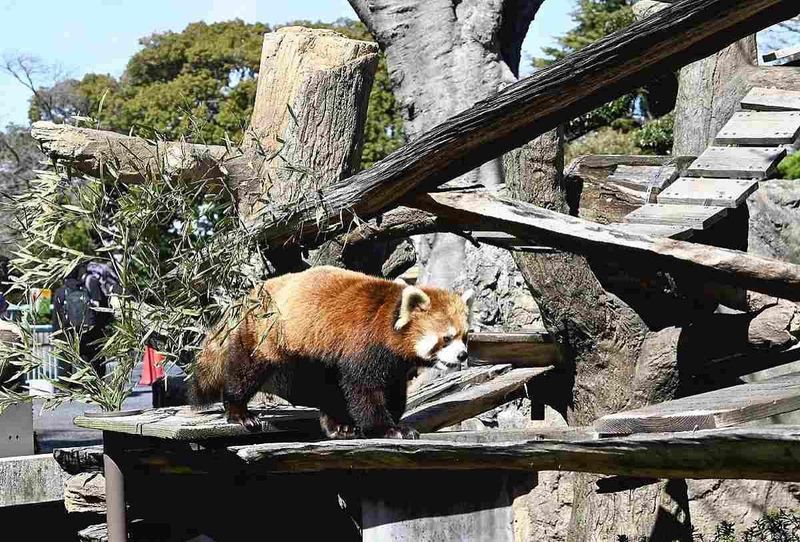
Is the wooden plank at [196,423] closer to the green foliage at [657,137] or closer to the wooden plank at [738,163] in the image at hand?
the wooden plank at [738,163]

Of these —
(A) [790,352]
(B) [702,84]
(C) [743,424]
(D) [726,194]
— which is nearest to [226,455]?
(C) [743,424]

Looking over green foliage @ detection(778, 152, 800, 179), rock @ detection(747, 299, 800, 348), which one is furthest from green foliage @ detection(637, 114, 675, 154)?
rock @ detection(747, 299, 800, 348)

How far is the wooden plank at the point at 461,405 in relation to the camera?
18.2 feet

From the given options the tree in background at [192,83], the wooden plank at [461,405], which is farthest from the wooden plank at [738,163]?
the tree in background at [192,83]

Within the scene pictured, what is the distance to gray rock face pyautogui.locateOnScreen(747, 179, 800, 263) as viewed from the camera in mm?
10500

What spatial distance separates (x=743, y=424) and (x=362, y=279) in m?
2.00

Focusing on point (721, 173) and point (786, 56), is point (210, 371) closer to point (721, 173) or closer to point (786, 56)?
point (721, 173)

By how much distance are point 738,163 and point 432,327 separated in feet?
8.03

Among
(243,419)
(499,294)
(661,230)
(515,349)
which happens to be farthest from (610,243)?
(499,294)

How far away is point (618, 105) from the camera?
2125cm

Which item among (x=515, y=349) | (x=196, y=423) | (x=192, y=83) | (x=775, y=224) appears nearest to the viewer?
(x=196, y=423)

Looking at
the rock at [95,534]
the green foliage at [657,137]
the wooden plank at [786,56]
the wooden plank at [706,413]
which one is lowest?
the rock at [95,534]

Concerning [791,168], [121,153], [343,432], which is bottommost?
[343,432]

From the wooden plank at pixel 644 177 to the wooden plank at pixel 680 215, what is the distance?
0.68 metres
